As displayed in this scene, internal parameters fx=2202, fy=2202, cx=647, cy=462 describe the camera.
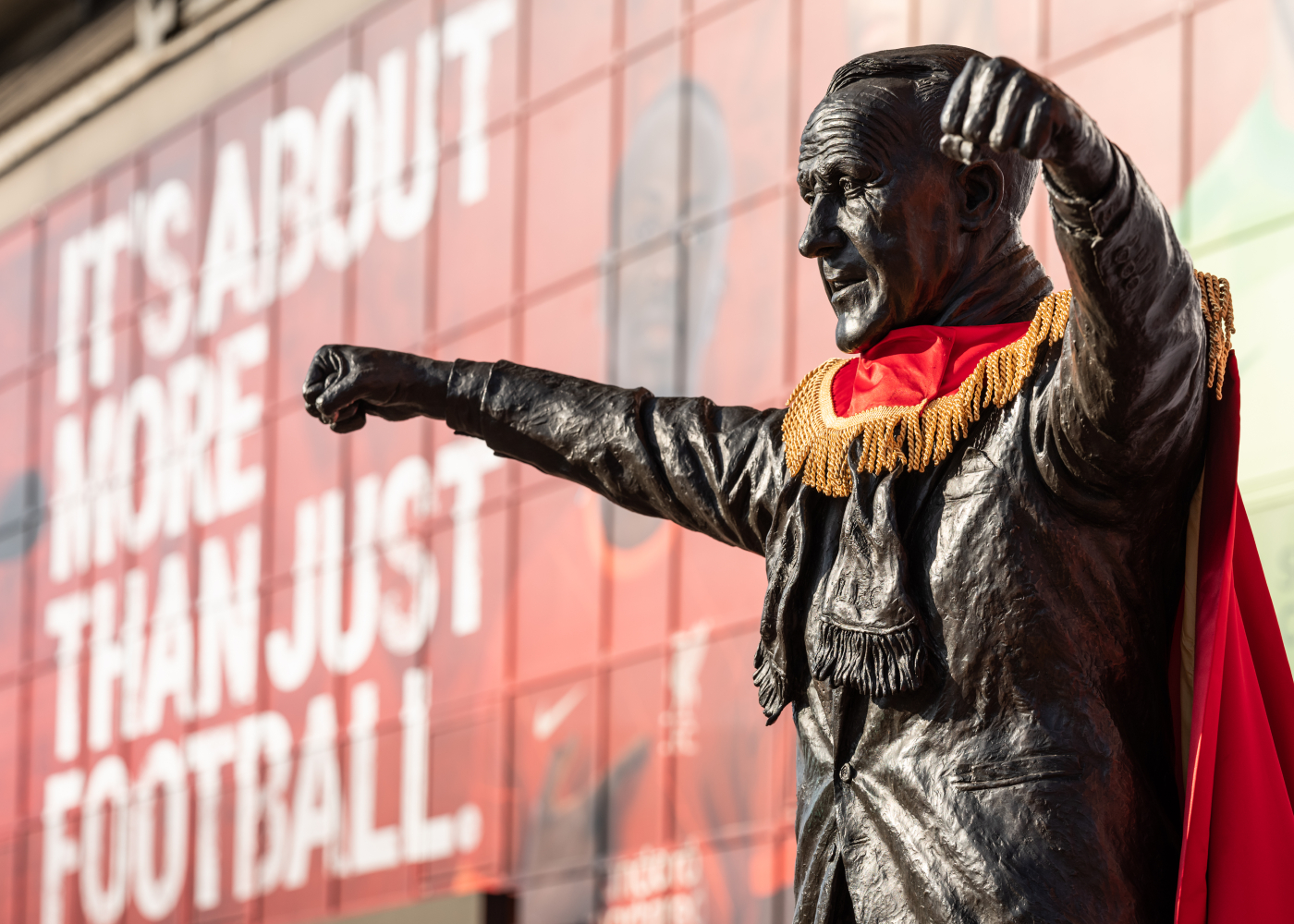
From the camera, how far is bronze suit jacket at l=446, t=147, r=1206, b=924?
8.37 feet

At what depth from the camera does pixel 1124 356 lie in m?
2.49

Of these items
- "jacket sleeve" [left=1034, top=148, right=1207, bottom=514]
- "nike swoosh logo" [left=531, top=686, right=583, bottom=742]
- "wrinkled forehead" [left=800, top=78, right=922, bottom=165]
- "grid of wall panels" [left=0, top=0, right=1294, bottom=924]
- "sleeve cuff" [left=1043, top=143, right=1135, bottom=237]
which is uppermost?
"grid of wall panels" [left=0, top=0, right=1294, bottom=924]

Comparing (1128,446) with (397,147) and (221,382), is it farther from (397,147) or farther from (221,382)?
(221,382)

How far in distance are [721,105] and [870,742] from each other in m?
9.05

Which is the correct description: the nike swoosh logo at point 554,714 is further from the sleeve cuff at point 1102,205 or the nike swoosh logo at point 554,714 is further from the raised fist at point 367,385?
the sleeve cuff at point 1102,205

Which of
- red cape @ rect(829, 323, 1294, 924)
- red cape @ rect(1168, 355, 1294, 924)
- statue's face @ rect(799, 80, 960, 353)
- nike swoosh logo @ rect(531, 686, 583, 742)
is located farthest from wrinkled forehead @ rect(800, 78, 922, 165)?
nike swoosh logo @ rect(531, 686, 583, 742)

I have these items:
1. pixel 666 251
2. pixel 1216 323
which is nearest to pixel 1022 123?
pixel 1216 323

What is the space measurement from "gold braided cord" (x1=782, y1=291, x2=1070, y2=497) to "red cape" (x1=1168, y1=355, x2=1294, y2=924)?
0.23 metres

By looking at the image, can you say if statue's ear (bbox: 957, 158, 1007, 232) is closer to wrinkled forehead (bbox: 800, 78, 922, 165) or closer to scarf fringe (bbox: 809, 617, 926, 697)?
wrinkled forehead (bbox: 800, 78, 922, 165)

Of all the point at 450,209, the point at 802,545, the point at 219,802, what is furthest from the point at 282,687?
the point at 802,545

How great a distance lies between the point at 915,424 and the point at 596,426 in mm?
525

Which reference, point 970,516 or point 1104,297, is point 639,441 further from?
point 1104,297

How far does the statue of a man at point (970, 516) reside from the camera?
2.55 m

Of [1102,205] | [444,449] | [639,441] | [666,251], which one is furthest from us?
[444,449]
